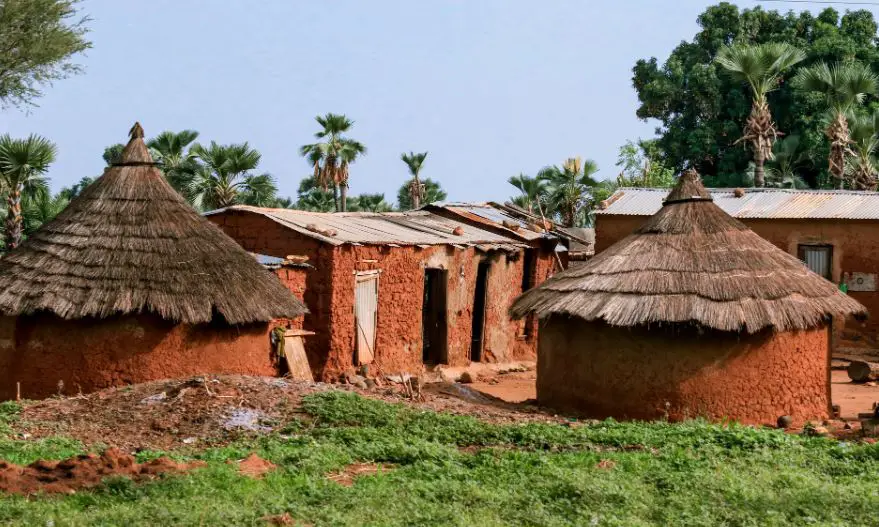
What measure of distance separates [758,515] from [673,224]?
708 cm

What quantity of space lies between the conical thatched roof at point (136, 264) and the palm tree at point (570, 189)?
2036cm

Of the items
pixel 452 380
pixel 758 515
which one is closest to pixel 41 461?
pixel 758 515

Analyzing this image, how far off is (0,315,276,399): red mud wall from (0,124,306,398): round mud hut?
0.01m

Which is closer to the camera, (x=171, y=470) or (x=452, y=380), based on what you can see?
(x=171, y=470)

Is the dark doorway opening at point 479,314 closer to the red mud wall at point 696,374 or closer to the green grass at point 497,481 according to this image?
the red mud wall at point 696,374

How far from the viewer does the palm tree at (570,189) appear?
116ft

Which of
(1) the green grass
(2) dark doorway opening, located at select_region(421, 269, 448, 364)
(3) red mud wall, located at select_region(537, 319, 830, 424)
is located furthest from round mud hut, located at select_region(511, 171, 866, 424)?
(2) dark doorway opening, located at select_region(421, 269, 448, 364)

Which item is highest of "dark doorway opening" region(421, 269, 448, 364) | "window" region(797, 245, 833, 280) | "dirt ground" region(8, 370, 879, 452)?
"window" region(797, 245, 833, 280)

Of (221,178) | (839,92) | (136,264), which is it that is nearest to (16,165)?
(221,178)

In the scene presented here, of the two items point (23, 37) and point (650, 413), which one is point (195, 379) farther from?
point (23, 37)

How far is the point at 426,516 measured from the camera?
Answer: 872 cm

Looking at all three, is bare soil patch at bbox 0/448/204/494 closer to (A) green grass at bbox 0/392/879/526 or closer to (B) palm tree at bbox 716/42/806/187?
(A) green grass at bbox 0/392/879/526

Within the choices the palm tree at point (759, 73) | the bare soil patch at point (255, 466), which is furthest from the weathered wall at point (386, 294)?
the palm tree at point (759, 73)

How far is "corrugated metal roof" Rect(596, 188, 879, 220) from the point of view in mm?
23812
